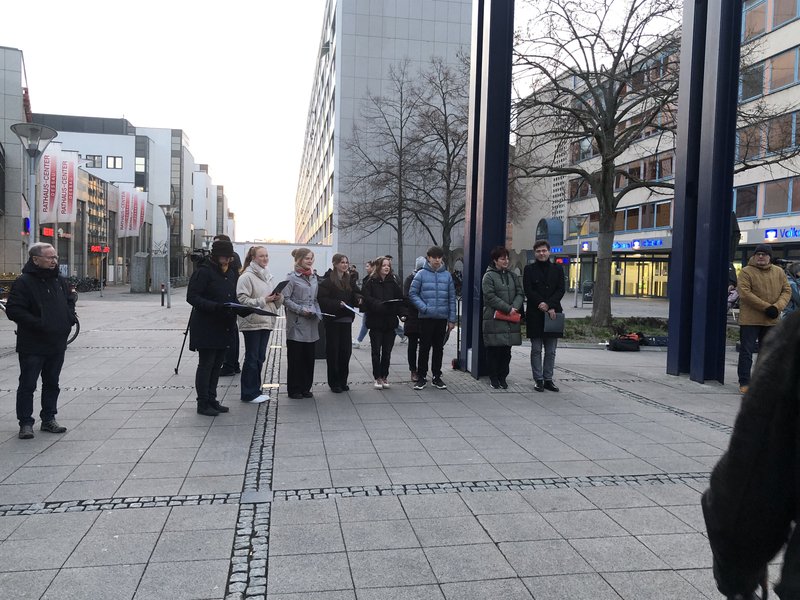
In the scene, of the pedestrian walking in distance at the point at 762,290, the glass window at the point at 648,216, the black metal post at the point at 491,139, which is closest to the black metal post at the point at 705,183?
the pedestrian walking in distance at the point at 762,290

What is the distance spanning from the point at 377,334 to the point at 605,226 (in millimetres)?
11649

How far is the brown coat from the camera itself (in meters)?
8.16

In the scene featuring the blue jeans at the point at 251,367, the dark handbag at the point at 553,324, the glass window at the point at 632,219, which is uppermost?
the glass window at the point at 632,219

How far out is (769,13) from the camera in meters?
30.7

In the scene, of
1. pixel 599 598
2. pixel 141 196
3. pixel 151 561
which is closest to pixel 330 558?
pixel 151 561

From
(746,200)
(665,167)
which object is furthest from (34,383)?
(665,167)

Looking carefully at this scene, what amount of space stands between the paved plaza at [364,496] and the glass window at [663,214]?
116ft

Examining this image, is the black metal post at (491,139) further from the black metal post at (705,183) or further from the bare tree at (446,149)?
the bare tree at (446,149)

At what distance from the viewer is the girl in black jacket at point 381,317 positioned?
27.3 feet

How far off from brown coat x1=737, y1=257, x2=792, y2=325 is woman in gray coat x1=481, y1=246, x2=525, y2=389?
275 centimetres

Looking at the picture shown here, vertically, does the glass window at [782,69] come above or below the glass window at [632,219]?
above

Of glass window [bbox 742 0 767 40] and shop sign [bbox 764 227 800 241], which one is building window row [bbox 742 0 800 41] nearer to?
glass window [bbox 742 0 767 40]

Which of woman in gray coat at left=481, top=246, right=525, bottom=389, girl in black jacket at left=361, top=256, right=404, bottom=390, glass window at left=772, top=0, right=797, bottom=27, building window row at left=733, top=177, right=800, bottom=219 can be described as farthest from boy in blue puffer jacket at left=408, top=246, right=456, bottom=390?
glass window at left=772, top=0, right=797, bottom=27

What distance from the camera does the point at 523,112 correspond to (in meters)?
17.1
